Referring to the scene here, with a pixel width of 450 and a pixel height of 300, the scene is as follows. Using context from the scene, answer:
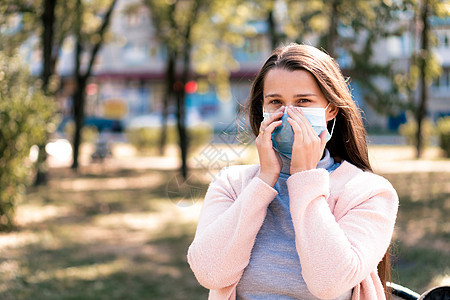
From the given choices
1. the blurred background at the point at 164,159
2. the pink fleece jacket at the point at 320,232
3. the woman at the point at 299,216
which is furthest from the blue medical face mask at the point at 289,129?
the blurred background at the point at 164,159

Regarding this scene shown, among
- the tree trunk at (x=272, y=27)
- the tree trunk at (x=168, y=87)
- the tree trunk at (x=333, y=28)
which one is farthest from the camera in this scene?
the tree trunk at (x=168, y=87)

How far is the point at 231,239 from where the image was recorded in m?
1.85

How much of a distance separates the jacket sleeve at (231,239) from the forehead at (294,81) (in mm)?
332

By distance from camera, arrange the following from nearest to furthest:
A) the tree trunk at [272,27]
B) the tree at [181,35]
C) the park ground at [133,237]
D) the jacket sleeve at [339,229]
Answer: the jacket sleeve at [339,229]
the park ground at [133,237]
the tree trunk at [272,27]
the tree at [181,35]

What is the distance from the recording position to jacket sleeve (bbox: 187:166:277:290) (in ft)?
6.04

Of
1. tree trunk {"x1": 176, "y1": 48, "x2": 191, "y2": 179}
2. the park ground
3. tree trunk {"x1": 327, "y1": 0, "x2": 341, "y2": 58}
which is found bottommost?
the park ground

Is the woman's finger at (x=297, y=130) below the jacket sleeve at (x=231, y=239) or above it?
above

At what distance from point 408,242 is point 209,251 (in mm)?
5455

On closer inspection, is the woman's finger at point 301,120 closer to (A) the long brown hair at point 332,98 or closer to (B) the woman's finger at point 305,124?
(B) the woman's finger at point 305,124

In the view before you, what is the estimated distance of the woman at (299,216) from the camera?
5.72 ft

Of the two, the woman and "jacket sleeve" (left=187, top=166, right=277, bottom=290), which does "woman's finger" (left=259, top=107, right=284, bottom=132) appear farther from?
"jacket sleeve" (left=187, top=166, right=277, bottom=290)

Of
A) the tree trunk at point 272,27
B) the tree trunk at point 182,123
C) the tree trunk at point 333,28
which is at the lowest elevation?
the tree trunk at point 182,123

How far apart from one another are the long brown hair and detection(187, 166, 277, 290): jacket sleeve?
1.36 feet

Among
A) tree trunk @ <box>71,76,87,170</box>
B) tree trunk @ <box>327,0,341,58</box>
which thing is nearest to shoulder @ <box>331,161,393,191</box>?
tree trunk @ <box>327,0,341,58</box>
